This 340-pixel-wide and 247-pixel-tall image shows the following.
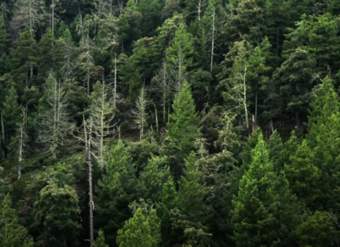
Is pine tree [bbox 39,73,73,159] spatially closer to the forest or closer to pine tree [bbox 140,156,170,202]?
the forest

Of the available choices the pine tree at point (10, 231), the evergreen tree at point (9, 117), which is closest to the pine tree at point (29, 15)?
the evergreen tree at point (9, 117)

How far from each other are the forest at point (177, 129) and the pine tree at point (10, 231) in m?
0.09

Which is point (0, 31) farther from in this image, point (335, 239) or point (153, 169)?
point (335, 239)

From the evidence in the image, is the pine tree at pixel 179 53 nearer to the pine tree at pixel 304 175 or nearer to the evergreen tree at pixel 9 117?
the evergreen tree at pixel 9 117

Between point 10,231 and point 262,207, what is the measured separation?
54.9 ft

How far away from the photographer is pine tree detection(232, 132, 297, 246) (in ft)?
121

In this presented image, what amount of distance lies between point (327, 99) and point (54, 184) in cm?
2260

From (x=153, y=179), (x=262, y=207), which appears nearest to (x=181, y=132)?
(x=153, y=179)

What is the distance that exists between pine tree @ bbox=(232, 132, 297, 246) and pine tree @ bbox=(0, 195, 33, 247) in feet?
45.8

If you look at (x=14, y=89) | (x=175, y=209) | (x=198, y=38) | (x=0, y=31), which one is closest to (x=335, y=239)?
(x=175, y=209)

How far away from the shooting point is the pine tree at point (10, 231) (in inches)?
1473

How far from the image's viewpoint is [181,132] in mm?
50844

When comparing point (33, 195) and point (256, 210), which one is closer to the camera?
point (256, 210)

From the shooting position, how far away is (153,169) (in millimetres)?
45438
